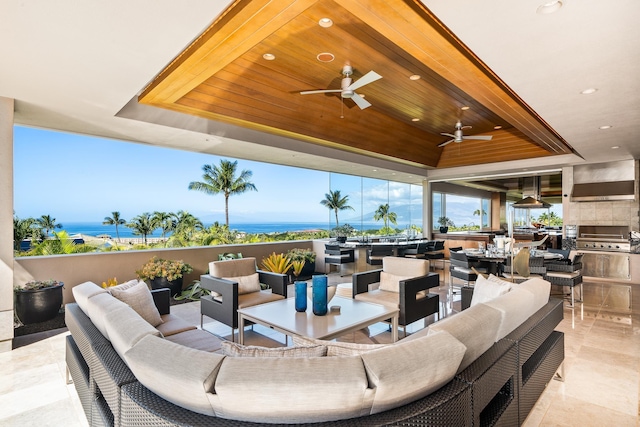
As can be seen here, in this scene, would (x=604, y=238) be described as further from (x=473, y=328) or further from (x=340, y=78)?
(x=473, y=328)

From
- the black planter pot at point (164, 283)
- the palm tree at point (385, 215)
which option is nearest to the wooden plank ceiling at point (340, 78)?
the black planter pot at point (164, 283)

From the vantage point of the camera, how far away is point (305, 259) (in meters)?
7.96

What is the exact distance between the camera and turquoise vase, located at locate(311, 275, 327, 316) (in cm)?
323

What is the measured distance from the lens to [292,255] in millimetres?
7703

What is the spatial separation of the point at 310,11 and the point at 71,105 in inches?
118

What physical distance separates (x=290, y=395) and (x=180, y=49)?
8.91ft

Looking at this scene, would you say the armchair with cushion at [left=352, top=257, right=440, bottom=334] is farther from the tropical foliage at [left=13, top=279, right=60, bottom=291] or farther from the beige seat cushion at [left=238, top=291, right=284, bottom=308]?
the tropical foliage at [left=13, top=279, right=60, bottom=291]

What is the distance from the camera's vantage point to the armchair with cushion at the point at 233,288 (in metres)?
3.64

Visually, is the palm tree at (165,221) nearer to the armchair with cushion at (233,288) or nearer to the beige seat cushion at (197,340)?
the armchair with cushion at (233,288)

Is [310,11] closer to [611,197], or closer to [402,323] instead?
[402,323]

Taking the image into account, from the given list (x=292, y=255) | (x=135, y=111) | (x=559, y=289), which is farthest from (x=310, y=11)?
(x=559, y=289)

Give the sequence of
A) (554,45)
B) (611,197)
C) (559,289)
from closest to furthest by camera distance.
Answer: (554,45) → (559,289) → (611,197)

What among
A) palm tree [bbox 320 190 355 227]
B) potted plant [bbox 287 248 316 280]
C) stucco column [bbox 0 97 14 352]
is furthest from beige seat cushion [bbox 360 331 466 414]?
palm tree [bbox 320 190 355 227]

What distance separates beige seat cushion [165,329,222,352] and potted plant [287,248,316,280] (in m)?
4.88
